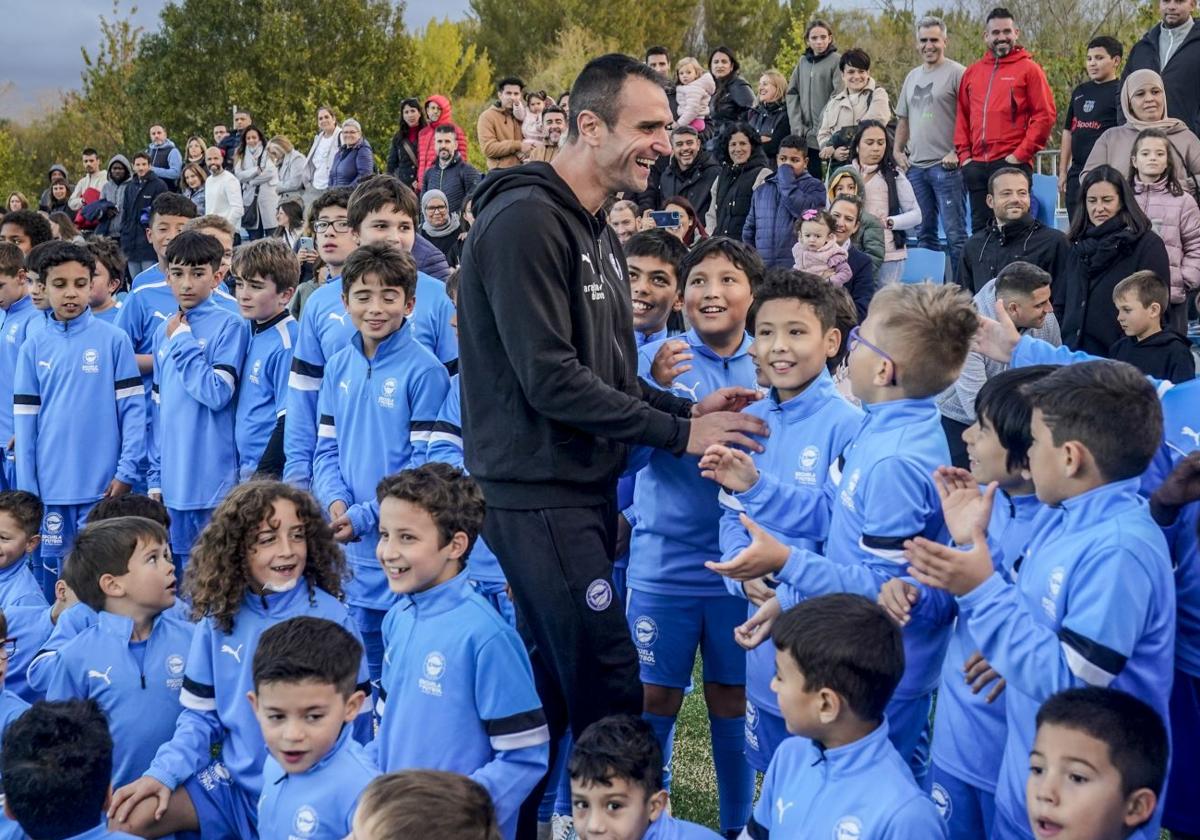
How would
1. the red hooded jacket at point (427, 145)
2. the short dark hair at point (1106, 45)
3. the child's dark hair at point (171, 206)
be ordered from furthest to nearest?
the red hooded jacket at point (427, 145) < the short dark hair at point (1106, 45) < the child's dark hair at point (171, 206)

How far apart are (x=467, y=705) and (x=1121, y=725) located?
1752 mm

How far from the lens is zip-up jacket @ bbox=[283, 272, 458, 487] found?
5387 mm

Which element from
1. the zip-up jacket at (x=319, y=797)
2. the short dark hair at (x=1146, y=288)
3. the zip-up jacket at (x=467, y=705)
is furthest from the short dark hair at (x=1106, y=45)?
the zip-up jacket at (x=319, y=797)

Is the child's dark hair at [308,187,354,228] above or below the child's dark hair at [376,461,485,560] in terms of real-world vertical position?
above

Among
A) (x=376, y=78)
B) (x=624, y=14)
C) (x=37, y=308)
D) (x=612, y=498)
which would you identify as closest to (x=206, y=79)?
(x=376, y=78)

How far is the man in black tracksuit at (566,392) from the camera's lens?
11.2 feet

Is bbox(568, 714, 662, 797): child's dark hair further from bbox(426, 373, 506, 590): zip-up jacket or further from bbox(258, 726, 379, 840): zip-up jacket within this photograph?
bbox(426, 373, 506, 590): zip-up jacket

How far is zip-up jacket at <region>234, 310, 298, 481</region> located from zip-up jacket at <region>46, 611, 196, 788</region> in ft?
5.86

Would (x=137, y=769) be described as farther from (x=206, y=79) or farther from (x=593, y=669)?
(x=206, y=79)

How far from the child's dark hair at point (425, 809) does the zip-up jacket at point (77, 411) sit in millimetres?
4265

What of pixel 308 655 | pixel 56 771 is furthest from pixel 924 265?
pixel 56 771

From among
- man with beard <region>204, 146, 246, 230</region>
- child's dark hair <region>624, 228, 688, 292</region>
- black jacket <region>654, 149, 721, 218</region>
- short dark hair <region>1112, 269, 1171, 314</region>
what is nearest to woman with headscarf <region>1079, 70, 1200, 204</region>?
short dark hair <region>1112, 269, 1171, 314</region>

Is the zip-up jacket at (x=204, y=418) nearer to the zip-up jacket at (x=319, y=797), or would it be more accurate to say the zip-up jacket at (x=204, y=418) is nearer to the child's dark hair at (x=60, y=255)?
the child's dark hair at (x=60, y=255)

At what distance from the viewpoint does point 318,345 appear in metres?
5.52
